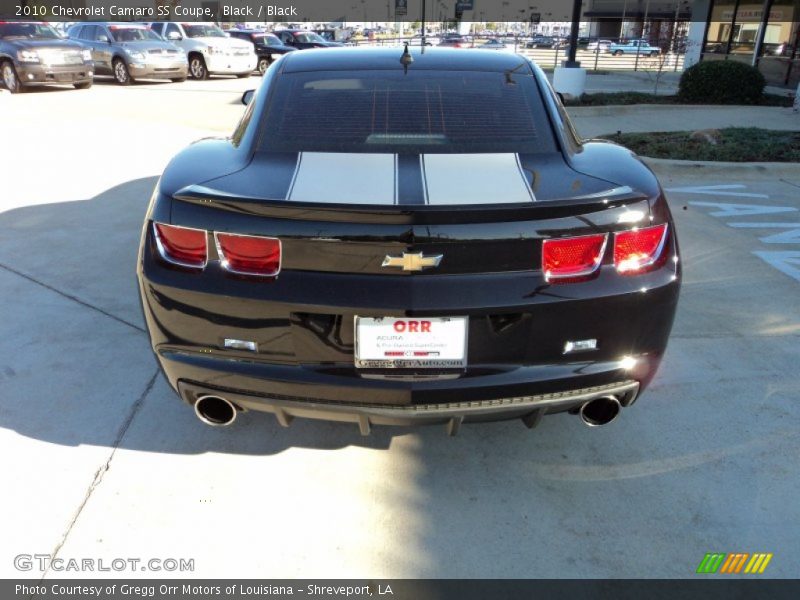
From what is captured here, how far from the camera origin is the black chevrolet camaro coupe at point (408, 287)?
203cm

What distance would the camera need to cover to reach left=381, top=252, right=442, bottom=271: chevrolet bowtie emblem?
202 cm

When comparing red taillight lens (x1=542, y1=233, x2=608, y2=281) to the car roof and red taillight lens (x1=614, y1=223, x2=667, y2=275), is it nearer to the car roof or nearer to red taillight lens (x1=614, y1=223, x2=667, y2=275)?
red taillight lens (x1=614, y1=223, x2=667, y2=275)

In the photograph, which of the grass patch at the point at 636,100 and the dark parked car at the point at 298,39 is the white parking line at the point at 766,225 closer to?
the grass patch at the point at 636,100

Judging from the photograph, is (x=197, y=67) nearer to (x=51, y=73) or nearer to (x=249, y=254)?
(x=51, y=73)

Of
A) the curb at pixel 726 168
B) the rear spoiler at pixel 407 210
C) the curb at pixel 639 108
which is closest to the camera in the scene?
the rear spoiler at pixel 407 210

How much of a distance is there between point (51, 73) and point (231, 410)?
50.8 feet

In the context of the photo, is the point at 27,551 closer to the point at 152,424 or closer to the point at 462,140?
the point at 152,424

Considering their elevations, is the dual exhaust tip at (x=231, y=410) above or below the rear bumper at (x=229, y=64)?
above

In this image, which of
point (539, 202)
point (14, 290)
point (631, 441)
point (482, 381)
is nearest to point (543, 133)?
point (539, 202)

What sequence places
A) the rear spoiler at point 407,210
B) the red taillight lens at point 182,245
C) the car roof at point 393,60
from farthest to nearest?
the car roof at point 393,60, the red taillight lens at point 182,245, the rear spoiler at point 407,210

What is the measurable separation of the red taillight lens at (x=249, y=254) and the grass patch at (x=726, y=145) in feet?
23.8

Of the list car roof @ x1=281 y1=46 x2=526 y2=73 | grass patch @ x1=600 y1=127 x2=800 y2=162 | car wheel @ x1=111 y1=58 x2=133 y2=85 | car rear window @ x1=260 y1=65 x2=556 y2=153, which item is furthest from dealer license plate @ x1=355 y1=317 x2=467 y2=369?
car wheel @ x1=111 y1=58 x2=133 y2=85

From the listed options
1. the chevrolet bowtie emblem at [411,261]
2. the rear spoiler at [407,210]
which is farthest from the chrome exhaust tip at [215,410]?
the chevrolet bowtie emblem at [411,261]

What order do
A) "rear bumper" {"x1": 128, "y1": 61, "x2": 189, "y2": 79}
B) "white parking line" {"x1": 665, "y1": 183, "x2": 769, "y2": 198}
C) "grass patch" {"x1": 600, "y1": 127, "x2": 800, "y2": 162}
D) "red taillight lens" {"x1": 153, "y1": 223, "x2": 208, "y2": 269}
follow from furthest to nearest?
"rear bumper" {"x1": 128, "y1": 61, "x2": 189, "y2": 79} → "grass patch" {"x1": 600, "y1": 127, "x2": 800, "y2": 162} → "white parking line" {"x1": 665, "y1": 183, "x2": 769, "y2": 198} → "red taillight lens" {"x1": 153, "y1": 223, "x2": 208, "y2": 269}
